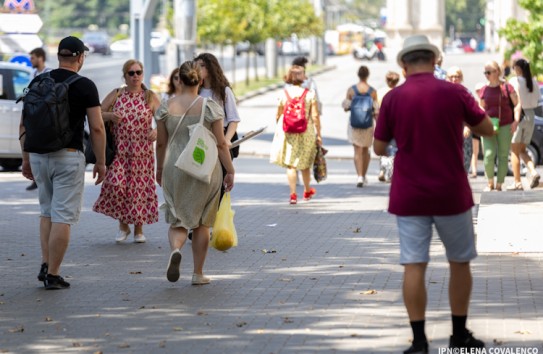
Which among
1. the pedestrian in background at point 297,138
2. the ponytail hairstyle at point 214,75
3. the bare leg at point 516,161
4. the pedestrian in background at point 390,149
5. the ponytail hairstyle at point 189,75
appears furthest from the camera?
the pedestrian in background at point 390,149

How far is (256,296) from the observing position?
9766mm

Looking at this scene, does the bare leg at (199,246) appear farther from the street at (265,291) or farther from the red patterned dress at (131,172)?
the red patterned dress at (131,172)

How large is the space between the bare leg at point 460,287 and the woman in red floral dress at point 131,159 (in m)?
5.71

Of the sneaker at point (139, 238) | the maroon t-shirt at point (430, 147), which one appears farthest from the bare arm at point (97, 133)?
the maroon t-shirt at point (430, 147)

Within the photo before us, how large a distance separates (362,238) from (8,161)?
10.6 metres

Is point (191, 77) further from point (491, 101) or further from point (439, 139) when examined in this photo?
point (491, 101)

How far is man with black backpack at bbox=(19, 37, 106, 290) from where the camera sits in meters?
10.0

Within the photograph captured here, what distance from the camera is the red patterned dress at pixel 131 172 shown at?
12844 mm

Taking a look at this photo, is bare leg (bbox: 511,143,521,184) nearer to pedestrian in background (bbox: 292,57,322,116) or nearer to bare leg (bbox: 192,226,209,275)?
pedestrian in background (bbox: 292,57,322,116)

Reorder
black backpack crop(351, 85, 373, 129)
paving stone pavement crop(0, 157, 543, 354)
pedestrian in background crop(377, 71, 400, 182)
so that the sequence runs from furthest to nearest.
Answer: black backpack crop(351, 85, 373, 129) → pedestrian in background crop(377, 71, 400, 182) → paving stone pavement crop(0, 157, 543, 354)

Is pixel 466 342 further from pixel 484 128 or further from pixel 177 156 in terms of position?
pixel 177 156

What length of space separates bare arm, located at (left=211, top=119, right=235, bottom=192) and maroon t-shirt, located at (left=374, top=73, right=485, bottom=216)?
2844 millimetres

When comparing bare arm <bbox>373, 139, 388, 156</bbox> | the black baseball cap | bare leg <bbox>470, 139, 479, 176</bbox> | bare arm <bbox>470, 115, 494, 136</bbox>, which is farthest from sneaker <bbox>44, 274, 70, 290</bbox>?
bare leg <bbox>470, 139, 479, 176</bbox>

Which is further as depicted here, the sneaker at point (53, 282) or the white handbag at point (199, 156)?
the sneaker at point (53, 282)
